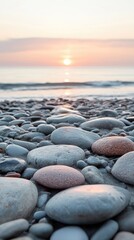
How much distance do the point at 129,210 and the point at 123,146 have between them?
784mm

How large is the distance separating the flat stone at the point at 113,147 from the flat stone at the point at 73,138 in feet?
0.55

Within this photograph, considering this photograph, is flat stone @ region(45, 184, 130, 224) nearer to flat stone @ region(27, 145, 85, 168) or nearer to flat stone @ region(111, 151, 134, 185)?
flat stone @ region(111, 151, 134, 185)

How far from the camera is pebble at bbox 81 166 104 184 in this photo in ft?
6.30

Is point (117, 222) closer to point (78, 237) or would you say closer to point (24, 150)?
point (78, 237)

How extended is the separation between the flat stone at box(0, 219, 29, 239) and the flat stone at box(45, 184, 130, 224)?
146mm

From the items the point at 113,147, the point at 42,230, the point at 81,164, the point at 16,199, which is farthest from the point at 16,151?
the point at 42,230

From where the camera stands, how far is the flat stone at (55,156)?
2173 mm

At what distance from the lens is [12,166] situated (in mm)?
2076

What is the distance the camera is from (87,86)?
56.1ft

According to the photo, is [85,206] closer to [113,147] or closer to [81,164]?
[81,164]

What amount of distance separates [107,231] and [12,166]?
2.76ft

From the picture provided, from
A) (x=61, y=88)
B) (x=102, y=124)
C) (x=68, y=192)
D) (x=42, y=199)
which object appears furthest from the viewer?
(x=61, y=88)

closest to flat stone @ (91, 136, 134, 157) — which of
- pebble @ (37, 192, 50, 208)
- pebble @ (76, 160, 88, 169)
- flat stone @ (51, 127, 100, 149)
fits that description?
flat stone @ (51, 127, 100, 149)

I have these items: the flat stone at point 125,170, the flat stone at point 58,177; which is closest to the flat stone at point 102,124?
the flat stone at point 125,170
